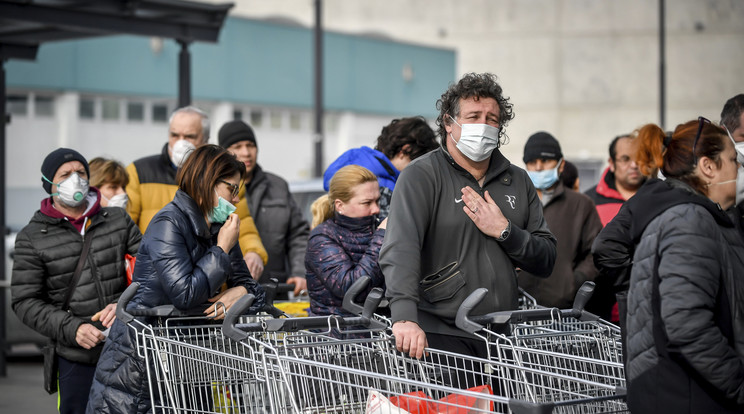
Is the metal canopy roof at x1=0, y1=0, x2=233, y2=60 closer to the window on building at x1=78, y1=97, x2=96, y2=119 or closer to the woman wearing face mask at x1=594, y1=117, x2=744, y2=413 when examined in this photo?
the woman wearing face mask at x1=594, y1=117, x2=744, y2=413

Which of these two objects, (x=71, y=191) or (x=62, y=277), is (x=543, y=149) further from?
(x=62, y=277)

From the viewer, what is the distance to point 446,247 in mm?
4207

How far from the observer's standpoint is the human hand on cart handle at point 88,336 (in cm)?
529

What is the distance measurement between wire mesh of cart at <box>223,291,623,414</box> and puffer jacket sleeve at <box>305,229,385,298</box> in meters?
0.36

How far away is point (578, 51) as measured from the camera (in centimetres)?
3856

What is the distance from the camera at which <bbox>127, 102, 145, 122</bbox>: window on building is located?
30.2 meters

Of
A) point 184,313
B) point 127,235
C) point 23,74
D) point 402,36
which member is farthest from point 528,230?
point 402,36

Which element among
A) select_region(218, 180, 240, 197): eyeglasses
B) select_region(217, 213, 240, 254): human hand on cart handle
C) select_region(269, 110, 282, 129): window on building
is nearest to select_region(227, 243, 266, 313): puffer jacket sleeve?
select_region(217, 213, 240, 254): human hand on cart handle

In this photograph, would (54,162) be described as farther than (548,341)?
Yes

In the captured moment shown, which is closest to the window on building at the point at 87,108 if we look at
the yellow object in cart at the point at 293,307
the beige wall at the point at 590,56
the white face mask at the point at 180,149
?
the beige wall at the point at 590,56

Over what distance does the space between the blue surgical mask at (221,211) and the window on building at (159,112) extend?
2685cm

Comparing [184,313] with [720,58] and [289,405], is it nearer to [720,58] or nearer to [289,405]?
[289,405]

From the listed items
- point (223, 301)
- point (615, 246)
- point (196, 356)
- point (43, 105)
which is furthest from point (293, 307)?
point (43, 105)

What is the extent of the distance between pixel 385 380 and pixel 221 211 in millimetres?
1201
